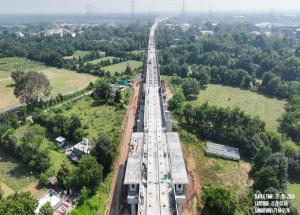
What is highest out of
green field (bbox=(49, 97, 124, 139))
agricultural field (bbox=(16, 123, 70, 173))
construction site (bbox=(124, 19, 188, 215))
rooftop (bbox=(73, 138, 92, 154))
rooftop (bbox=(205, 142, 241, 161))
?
construction site (bbox=(124, 19, 188, 215))

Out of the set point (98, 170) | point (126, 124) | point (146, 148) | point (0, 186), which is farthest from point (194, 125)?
point (0, 186)

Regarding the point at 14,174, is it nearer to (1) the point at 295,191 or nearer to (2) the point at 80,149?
(2) the point at 80,149

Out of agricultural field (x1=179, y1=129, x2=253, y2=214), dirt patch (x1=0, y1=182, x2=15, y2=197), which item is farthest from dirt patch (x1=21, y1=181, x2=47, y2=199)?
agricultural field (x1=179, y1=129, x2=253, y2=214)

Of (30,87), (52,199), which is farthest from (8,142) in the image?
(30,87)

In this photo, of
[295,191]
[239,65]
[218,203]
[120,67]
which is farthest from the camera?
[120,67]

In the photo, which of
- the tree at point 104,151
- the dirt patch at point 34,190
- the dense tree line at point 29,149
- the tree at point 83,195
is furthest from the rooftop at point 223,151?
the dirt patch at point 34,190

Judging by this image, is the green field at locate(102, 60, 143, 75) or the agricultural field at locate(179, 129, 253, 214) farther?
the green field at locate(102, 60, 143, 75)

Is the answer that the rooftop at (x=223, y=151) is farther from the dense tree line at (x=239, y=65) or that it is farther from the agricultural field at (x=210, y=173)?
the dense tree line at (x=239, y=65)

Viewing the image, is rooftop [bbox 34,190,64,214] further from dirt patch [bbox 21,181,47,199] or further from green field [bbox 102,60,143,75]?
green field [bbox 102,60,143,75]
